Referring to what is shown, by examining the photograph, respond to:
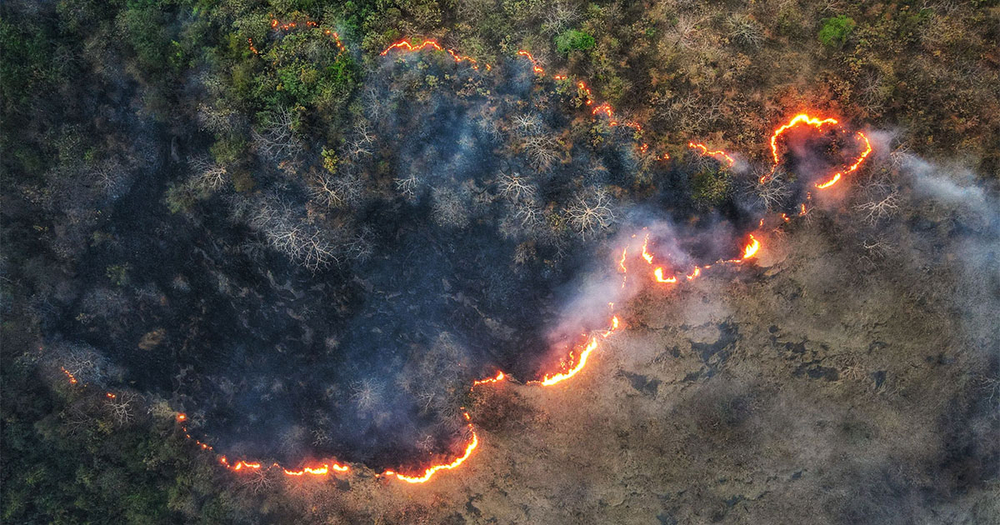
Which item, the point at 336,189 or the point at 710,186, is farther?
the point at 336,189

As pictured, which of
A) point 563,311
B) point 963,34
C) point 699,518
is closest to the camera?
point 963,34

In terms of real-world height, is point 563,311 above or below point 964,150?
below

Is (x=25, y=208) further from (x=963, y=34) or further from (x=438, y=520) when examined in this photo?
(x=963, y=34)

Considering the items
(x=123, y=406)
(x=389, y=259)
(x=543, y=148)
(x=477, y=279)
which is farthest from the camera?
(x=123, y=406)

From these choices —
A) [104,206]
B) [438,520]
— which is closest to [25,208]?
[104,206]

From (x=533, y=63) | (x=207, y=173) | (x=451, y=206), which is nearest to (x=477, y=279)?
(x=451, y=206)

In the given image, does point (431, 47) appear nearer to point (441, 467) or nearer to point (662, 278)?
point (662, 278)
